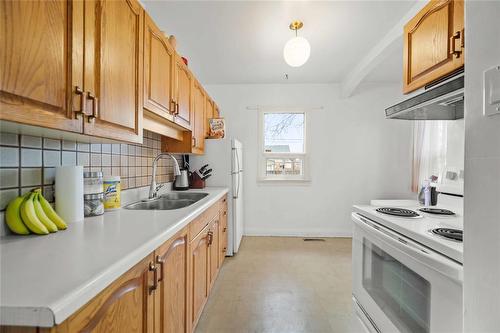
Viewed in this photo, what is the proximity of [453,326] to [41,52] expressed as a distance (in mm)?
1656

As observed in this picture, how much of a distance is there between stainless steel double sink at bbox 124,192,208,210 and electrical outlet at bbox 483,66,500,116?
1.86m

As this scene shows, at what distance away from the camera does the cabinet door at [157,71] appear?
1.44m

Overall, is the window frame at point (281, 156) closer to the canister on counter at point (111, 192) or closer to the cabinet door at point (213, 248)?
the cabinet door at point (213, 248)

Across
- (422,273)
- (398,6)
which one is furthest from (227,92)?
(422,273)

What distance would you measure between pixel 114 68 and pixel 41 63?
40 centimetres

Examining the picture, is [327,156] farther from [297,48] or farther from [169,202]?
[169,202]

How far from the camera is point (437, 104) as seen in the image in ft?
4.24

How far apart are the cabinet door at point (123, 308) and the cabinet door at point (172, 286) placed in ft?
0.25

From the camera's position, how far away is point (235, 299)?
204 centimetres

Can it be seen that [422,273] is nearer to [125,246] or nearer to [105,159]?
[125,246]

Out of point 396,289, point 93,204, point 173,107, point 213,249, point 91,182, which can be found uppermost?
point 173,107

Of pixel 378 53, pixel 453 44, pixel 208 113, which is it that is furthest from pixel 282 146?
pixel 453 44

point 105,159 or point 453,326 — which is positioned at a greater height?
point 105,159

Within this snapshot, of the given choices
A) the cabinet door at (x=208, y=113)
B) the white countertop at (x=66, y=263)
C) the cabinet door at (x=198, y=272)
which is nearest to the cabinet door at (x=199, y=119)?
the cabinet door at (x=208, y=113)
